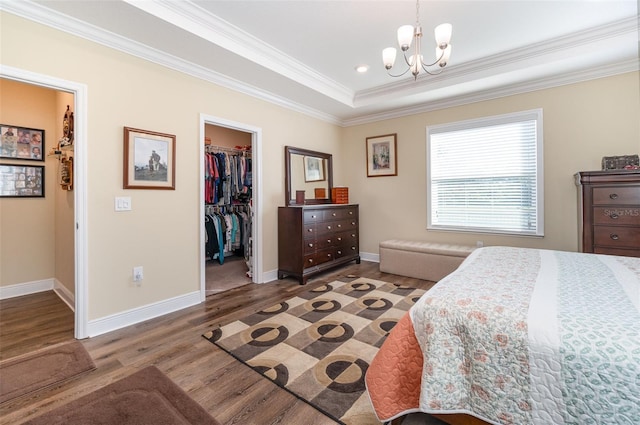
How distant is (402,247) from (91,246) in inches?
142

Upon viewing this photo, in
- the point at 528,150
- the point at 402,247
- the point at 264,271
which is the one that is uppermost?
the point at 528,150

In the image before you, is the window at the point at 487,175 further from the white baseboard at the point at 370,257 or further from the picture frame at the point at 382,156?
the white baseboard at the point at 370,257

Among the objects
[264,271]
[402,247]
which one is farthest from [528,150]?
[264,271]

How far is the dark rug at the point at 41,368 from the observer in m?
1.75

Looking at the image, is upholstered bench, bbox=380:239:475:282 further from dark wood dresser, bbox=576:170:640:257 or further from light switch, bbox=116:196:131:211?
light switch, bbox=116:196:131:211

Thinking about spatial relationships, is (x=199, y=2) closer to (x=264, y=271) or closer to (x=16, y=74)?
(x=16, y=74)

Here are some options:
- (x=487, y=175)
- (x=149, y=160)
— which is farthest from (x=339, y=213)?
(x=149, y=160)

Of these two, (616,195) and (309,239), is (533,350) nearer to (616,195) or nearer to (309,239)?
(616,195)

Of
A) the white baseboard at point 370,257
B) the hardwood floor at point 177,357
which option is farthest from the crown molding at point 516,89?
the hardwood floor at point 177,357

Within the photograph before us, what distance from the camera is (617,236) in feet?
8.91

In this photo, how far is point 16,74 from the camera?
2.03 m

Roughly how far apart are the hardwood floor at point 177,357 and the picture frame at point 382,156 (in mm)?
2613

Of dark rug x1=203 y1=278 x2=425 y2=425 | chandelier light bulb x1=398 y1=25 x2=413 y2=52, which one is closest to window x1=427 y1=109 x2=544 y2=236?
dark rug x1=203 y1=278 x2=425 y2=425

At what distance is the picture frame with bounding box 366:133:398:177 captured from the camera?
15.4ft
